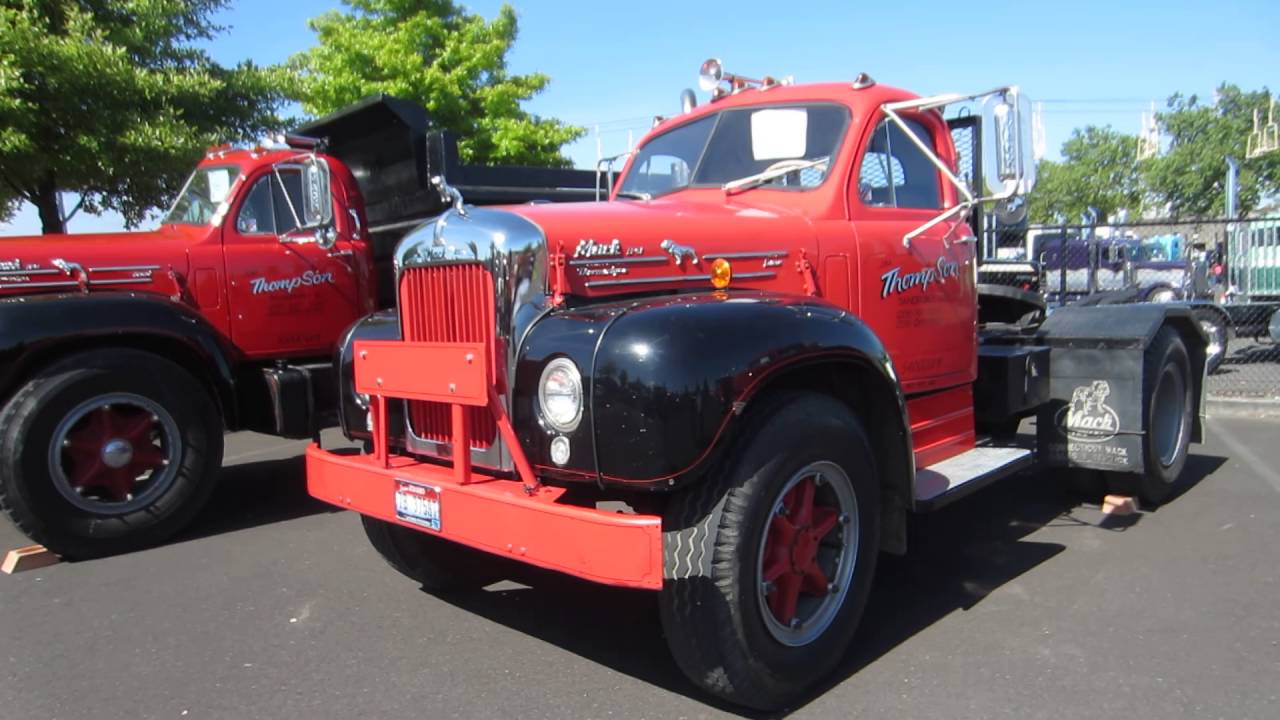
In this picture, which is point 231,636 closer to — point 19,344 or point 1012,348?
point 19,344

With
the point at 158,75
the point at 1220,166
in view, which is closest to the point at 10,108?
the point at 158,75

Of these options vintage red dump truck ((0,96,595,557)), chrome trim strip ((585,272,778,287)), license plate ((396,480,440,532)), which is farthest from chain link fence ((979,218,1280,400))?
license plate ((396,480,440,532))

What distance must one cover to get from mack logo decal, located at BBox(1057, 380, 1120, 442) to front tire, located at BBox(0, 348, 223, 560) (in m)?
4.93

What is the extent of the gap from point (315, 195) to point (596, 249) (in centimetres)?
336

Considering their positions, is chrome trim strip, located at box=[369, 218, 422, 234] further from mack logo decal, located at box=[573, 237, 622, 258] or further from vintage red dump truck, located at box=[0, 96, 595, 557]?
mack logo decal, located at box=[573, 237, 622, 258]

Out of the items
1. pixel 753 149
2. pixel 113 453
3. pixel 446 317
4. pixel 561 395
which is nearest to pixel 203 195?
pixel 113 453

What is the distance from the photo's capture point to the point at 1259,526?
523cm

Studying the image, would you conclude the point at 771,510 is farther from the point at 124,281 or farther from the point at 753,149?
the point at 124,281

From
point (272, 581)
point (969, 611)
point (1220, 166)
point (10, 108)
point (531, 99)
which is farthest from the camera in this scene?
point (1220, 166)

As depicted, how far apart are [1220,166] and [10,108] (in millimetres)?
38338

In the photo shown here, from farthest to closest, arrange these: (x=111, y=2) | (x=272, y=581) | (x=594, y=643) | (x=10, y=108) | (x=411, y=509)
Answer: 1. (x=111, y=2)
2. (x=10, y=108)
3. (x=272, y=581)
4. (x=594, y=643)
5. (x=411, y=509)

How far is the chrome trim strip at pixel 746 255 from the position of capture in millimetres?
3609

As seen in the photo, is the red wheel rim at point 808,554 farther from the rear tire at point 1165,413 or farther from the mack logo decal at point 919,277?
the rear tire at point 1165,413

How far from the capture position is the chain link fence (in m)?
9.74
